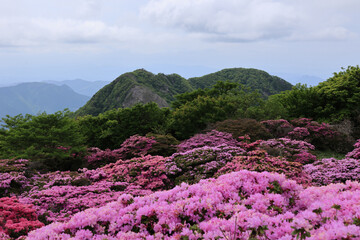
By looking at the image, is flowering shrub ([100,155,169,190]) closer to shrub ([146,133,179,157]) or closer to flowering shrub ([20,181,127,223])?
flowering shrub ([20,181,127,223])

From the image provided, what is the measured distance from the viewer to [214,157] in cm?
1015

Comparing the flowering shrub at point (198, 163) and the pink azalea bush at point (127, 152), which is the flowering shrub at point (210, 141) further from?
the flowering shrub at point (198, 163)

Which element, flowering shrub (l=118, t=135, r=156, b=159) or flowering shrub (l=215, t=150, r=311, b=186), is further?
flowering shrub (l=118, t=135, r=156, b=159)

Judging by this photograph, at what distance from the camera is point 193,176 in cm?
934

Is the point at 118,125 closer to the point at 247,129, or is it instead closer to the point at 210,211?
the point at 247,129

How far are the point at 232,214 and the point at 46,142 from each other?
14.7m

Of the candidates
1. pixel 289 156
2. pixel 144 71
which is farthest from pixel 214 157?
pixel 144 71

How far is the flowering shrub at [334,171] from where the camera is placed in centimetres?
902

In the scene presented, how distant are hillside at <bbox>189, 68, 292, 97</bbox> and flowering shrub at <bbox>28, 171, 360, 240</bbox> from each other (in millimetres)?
105390

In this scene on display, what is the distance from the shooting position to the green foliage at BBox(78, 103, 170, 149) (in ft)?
73.4

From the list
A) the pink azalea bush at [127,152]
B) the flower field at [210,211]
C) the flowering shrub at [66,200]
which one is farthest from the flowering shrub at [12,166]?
the pink azalea bush at [127,152]

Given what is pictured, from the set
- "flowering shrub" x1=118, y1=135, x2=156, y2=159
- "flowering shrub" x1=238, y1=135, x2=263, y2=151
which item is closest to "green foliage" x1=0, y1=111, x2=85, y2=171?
"flowering shrub" x1=118, y1=135, x2=156, y2=159

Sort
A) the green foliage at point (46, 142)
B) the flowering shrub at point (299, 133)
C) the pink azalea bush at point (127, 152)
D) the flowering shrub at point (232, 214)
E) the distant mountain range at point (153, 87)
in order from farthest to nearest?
the distant mountain range at point (153, 87) < the flowering shrub at point (299, 133) < the pink azalea bush at point (127, 152) < the green foliage at point (46, 142) < the flowering shrub at point (232, 214)

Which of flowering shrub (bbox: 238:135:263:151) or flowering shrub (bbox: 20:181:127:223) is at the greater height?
flowering shrub (bbox: 238:135:263:151)
